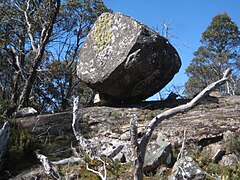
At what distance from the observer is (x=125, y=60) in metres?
7.57

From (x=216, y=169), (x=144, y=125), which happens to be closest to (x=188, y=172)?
(x=216, y=169)

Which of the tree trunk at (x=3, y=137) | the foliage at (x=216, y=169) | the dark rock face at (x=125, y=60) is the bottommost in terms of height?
the foliage at (x=216, y=169)

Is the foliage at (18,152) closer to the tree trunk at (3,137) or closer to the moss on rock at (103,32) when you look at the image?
the tree trunk at (3,137)

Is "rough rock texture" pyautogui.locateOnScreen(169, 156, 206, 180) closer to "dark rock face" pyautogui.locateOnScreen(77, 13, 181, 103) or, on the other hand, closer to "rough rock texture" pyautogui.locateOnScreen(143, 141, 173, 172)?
"rough rock texture" pyautogui.locateOnScreen(143, 141, 173, 172)

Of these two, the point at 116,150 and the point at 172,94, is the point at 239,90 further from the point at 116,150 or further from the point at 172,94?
the point at 116,150

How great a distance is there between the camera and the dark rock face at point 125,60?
299 inches

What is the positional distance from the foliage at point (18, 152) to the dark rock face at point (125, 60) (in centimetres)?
274

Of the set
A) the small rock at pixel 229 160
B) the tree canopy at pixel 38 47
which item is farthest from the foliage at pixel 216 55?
the small rock at pixel 229 160

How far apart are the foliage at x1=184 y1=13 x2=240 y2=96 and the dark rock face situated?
1635cm

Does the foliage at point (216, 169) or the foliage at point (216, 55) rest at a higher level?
the foliage at point (216, 55)

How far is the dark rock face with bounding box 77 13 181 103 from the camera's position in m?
7.61

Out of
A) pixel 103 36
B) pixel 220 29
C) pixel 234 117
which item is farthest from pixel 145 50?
pixel 220 29

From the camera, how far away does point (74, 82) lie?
749 inches

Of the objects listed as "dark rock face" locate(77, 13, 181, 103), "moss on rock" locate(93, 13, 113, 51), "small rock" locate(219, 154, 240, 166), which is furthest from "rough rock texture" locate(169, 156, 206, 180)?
"moss on rock" locate(93, 13, 113, 51)
